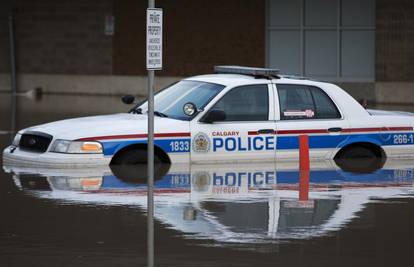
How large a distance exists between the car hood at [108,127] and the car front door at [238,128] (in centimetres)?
29

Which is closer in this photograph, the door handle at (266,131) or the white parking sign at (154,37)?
the white parking sign at (154,37)

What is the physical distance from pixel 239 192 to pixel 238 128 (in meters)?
1.61

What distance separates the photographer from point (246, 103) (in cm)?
1448

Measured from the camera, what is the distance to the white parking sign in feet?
28.5

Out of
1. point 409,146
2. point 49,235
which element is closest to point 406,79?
point 409,146

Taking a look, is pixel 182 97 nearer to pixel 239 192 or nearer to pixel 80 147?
pixel 80 147

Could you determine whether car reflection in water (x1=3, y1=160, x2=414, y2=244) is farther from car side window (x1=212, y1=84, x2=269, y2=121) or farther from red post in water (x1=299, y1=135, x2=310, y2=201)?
car side window (x1=212, y1=84, x2=269, y2=121)

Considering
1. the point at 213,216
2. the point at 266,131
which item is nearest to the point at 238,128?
the point at 266,131

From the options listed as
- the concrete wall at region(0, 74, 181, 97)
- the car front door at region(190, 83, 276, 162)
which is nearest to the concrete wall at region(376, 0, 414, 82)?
the concrete wall at region(0, 74, 181, 97)

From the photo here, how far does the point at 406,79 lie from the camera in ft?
95.7

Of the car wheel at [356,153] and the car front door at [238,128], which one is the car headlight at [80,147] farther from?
the car wheel at [356,153]

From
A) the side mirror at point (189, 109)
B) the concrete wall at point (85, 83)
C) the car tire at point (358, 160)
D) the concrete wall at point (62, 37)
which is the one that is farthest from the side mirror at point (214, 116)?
the concrete wall at point (62, 37)

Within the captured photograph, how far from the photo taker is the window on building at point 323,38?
3036 centimetres

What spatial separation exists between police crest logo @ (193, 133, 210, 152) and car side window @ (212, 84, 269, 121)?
424mm
